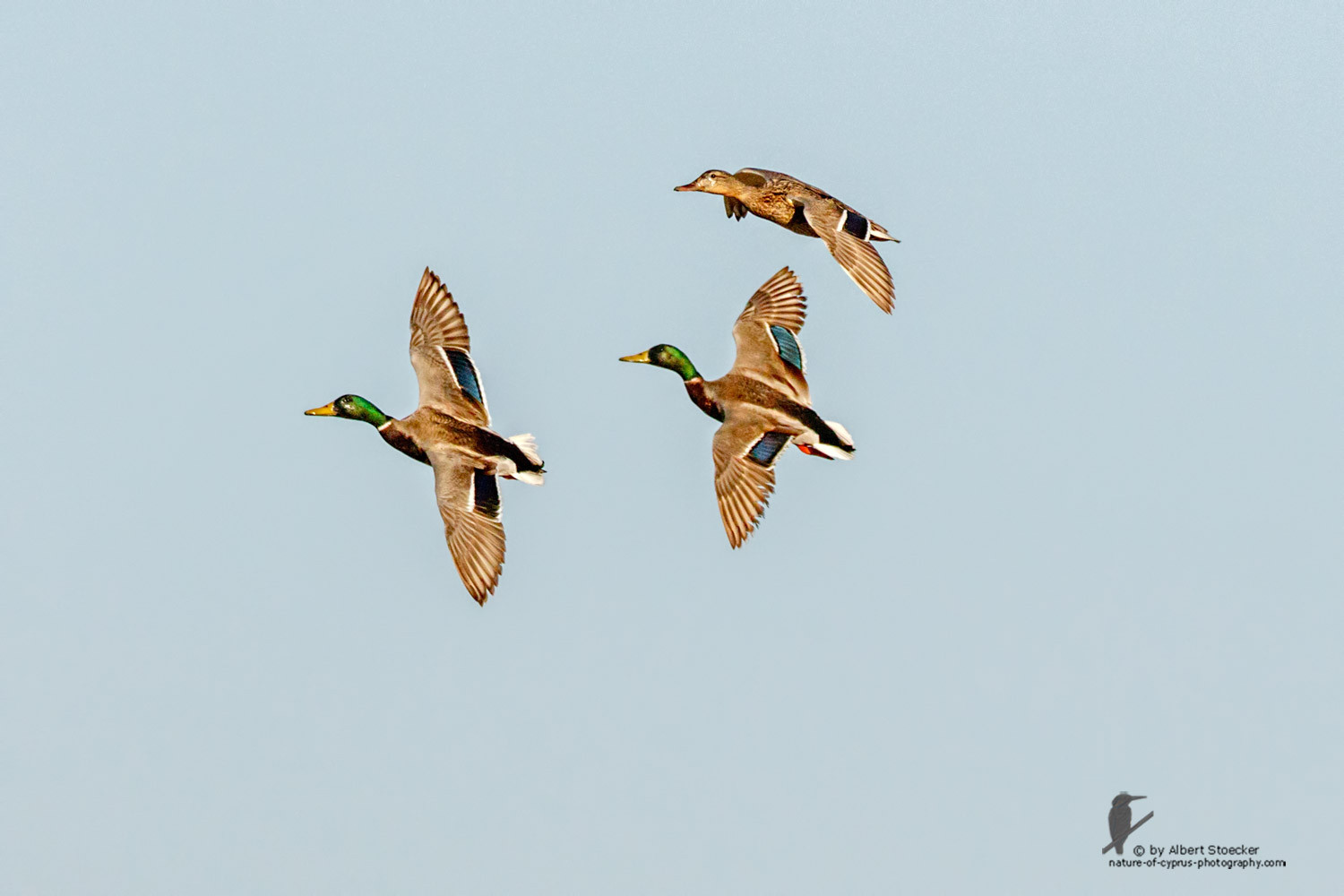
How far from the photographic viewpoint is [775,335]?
109 ft

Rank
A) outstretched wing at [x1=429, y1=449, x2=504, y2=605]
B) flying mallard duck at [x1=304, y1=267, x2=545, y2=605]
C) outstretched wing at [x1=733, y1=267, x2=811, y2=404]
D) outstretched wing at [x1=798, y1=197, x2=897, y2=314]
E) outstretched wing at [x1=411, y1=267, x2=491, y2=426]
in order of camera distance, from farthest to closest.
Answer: outstretched wing at [x1=733, y1=267, x2=811, y2=404], outstretched wing at [x1=411, y1=267, x2=491, y2=426], outstretched wing at [x1=798, y1=197, x2=897, y2=314], flying mallard duck at [x1=304, y1=267, x2=545, y2=605], outstretched wing at [x1=429, y1=449, x2=504, y2=605]

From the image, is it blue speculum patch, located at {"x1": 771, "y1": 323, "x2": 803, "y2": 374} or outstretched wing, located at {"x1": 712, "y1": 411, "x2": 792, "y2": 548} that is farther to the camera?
blue speculum patch, located at {"x1": 771, "y1": 323, "x2": 803, "y2": 374}

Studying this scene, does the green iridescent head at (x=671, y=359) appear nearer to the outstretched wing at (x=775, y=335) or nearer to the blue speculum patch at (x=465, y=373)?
the outstretched wing at (x=775, y=335)

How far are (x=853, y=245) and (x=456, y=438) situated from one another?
5.41m

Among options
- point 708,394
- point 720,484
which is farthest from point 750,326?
point 720,484

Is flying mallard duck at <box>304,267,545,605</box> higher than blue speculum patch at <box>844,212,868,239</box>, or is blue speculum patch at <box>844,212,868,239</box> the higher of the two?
blue speculum patch at <box>844,212,868,239</box>

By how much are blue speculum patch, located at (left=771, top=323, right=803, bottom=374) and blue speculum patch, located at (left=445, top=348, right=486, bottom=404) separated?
389cm

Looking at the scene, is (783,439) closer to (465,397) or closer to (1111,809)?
(465,397)

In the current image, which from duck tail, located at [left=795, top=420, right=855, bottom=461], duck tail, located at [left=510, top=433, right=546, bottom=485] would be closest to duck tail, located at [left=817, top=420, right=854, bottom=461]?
duck tail, located at [left=795, top=420, right=855, bottom=461]

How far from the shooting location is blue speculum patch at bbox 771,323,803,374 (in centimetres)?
3300

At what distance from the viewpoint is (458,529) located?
30.8m

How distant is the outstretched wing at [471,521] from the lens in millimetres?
30609

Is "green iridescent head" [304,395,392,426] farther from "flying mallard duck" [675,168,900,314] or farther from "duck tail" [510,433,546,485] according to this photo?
"flying mallard duck" [675,168,900,314]

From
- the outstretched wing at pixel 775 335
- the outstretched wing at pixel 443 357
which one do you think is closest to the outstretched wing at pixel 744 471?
the outstretched wing at pixel 775 335
